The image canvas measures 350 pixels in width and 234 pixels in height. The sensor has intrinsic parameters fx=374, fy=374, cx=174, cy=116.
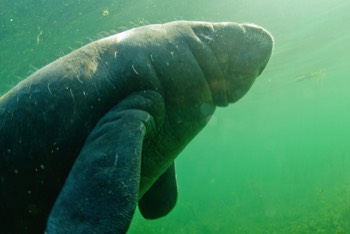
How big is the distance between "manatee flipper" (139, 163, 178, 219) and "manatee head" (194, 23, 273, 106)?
967 mm

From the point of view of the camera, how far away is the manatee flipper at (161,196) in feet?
12.4

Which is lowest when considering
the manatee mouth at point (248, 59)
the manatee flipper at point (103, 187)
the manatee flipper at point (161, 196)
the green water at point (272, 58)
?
the green water at point (272, 58)

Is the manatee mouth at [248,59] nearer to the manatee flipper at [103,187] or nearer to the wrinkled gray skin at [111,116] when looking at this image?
the wrinkled gray skin at [111,116]

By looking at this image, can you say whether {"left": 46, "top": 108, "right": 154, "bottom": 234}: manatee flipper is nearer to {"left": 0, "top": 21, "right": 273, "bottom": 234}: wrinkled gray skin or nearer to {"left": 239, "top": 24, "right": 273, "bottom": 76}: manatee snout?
{"left": 0, "top": 21, "right": 273, "bottom": 234}: wrinkled gray skin

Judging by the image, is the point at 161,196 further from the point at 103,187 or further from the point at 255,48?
the point at 103,187

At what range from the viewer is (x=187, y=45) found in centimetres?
316

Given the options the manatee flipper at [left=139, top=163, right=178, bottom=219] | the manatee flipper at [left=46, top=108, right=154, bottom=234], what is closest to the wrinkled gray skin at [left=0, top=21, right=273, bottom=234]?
the manatee flipper at [left=46, top=108, right=154, bottom=234]

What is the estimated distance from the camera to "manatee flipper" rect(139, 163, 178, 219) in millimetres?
3787

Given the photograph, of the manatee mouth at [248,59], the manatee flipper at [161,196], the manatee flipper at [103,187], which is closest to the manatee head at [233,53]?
the manatee mouth at [248,59]

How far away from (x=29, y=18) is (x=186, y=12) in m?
5.57

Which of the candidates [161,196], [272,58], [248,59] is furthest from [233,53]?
[272,58]

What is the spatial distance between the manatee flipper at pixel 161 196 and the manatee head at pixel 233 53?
3.17 feet

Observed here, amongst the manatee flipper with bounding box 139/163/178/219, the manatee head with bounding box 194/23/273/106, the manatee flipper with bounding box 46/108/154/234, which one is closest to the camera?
the manatee flipper with bounding box 46/108/154/234

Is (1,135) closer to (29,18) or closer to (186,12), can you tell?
(29,18)
